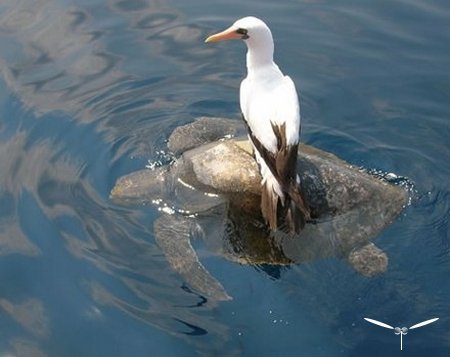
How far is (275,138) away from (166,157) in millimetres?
1320

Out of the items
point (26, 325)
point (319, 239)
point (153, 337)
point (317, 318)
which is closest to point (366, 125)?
point (319, 239)

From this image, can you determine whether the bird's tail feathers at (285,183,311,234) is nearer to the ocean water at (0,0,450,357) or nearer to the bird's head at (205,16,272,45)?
the ocean water at (0,0,450,357)

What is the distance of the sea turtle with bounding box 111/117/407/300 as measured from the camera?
5.60 metres

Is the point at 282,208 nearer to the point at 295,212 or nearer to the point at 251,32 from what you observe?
the point at 295,212

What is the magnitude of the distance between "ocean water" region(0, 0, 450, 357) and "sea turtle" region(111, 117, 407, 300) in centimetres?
10

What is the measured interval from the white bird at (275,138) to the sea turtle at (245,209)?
6.9 inches

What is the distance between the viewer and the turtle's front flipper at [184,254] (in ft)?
17.6

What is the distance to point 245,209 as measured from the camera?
5.89m

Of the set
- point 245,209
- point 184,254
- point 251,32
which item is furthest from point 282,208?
point 251,32

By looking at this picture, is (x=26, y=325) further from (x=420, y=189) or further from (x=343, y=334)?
(x=420, y=189)

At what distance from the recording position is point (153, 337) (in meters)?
5.09

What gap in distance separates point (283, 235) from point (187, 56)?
2.95m

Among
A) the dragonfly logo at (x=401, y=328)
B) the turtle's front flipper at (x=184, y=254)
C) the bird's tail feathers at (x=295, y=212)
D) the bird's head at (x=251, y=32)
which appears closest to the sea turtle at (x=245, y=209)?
the turtle's front flipper at (x=184, y=254)

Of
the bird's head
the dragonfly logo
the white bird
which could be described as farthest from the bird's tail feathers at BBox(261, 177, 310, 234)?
the bird's head
